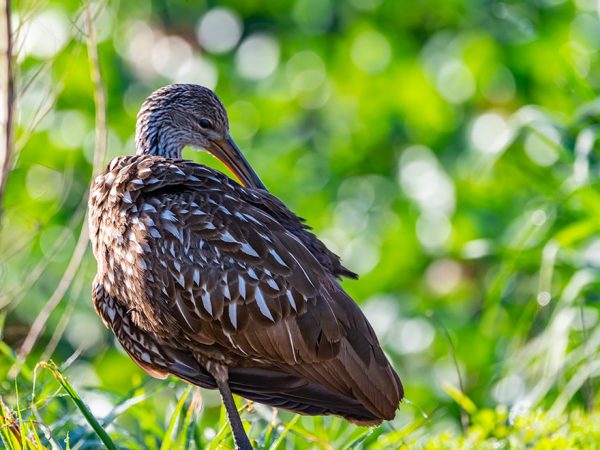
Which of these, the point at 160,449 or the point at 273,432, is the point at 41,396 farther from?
the point at 273,432

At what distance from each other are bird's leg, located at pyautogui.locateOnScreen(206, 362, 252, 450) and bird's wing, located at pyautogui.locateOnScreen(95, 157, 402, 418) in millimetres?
51

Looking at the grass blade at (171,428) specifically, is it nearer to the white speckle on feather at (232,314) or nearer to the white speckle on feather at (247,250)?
the white speckle on feather at (232,314)

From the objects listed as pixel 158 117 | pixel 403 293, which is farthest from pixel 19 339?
pixel 158 117

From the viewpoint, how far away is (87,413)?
11.5ft

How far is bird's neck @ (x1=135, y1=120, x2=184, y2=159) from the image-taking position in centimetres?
452

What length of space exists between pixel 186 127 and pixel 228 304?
107 cm

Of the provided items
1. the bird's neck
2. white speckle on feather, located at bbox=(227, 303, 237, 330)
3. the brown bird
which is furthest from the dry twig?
white speckle on feather, located at bbox=(227, 303, 237, 330)

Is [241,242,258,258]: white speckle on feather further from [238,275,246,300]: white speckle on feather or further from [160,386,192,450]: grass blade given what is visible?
[160,386,192,450]: grass blade

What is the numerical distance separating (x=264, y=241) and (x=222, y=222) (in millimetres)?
136

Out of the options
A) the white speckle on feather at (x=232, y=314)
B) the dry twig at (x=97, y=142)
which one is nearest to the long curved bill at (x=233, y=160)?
the dry twig at (x=97, y=142)

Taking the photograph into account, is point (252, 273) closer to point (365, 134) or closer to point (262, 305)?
point (262, 305)

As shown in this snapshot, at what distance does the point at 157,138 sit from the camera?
4.53 m

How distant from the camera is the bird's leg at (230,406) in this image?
3709 mm

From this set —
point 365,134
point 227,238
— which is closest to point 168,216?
point 227,238
